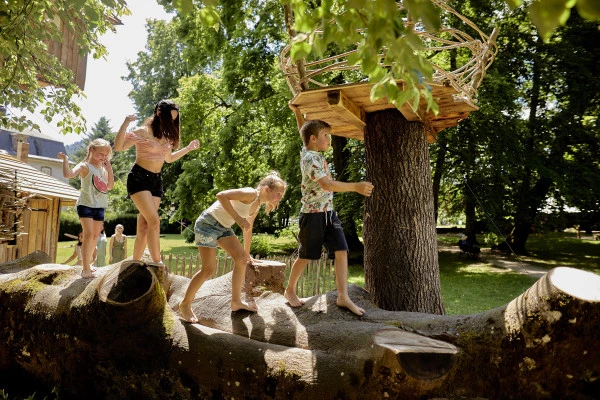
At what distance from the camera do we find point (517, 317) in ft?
8.91

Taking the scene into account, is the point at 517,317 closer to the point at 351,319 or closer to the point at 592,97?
the point at 351,319

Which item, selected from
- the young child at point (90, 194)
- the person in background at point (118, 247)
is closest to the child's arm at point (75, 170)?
the young child at point (90, 194)

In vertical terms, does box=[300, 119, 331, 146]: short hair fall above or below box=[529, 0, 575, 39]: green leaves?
above

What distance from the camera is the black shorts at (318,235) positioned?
3.95m

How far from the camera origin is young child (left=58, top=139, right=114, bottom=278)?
4984 mm

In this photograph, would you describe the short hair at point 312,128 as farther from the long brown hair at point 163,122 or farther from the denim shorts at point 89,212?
the denim shorts at point 89,212

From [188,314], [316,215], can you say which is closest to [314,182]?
[316,215]

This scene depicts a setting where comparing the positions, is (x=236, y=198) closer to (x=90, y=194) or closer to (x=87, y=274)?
(x=87, y=274)

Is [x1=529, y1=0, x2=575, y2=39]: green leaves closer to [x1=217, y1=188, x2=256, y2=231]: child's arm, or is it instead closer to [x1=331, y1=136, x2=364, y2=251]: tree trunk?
[x1=217, y1=188, x2=256, y2=231]: child's arm

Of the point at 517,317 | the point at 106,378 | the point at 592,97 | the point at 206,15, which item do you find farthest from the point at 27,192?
the point at 592,97

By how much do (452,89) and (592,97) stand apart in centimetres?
1730

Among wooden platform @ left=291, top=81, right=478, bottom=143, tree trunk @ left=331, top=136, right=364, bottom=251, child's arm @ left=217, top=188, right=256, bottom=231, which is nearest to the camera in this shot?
child's arm @ left=217, top=188, right=256, bottom=231

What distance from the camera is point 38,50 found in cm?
635

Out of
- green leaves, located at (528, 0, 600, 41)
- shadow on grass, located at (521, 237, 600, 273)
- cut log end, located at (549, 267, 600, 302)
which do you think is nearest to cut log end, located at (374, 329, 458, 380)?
cut log end, located at (549, 267, 600, 302)
